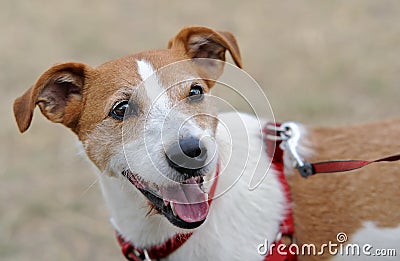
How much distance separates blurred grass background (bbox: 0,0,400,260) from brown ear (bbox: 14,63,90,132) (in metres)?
1.10

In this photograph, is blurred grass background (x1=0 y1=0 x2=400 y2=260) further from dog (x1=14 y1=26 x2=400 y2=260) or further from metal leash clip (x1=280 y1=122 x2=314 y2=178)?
metal leash clip (x1=280 y1=122 x2=314 y2=178)

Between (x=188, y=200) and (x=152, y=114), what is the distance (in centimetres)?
43

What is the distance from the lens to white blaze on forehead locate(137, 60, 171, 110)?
2.82 meters

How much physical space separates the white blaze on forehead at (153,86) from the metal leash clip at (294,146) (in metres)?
0.79

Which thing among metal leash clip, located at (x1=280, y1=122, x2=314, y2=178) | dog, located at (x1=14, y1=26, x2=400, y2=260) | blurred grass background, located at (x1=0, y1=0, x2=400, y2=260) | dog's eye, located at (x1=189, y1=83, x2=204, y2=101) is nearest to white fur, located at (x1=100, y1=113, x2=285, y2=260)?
dog, located at (x1=14, y1=26, x2=400, y2=260)

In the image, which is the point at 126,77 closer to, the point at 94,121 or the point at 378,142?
the point at 94,121

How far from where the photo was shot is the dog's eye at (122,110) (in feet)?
9.51

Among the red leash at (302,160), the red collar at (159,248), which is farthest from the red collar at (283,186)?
the red collar at (159,248)

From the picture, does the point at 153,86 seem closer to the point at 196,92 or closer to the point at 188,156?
the point at 196,92

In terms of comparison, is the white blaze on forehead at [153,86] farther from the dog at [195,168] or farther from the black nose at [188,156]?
the black nose at [188,156]

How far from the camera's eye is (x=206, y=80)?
3.15 m

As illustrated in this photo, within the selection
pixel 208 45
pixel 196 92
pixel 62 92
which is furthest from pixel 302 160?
pixel 62 92

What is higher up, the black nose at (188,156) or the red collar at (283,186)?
the black nose at (188,156)

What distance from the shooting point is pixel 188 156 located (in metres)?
2.62
